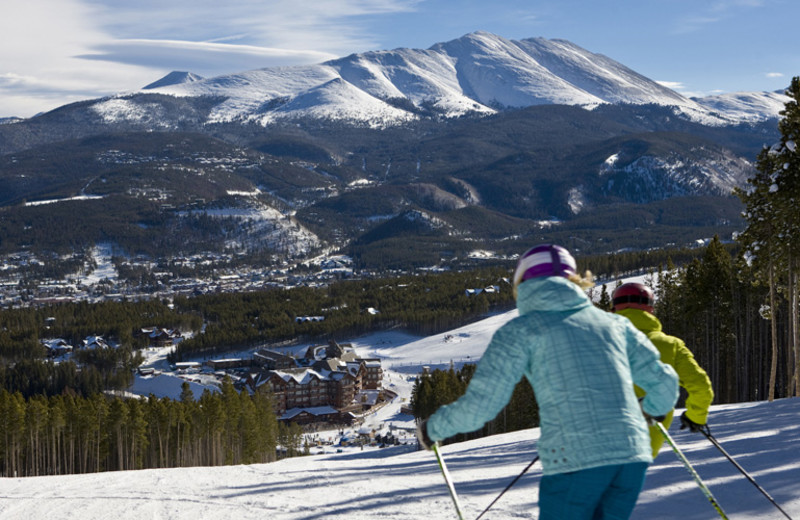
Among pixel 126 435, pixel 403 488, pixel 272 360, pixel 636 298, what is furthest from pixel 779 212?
pixel 272 360

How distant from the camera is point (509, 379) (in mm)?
3795

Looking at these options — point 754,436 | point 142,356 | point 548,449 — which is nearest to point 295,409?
point 142,356

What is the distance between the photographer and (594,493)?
369cm

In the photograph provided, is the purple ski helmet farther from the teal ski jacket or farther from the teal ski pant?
the teal ski pant

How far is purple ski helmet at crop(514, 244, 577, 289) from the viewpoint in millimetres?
3838

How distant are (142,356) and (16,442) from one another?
8156 cm

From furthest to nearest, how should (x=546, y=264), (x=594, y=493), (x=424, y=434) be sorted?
(x=424, y=434) < (x=546, y=264) < (x=594, y=493)

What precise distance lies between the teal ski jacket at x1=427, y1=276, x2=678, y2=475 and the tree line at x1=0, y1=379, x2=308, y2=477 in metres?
35.7

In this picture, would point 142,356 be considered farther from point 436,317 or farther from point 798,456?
point 798,456

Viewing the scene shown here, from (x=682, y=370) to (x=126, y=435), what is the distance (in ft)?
124

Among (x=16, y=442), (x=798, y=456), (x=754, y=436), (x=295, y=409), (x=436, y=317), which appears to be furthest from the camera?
(x=436, y=317)

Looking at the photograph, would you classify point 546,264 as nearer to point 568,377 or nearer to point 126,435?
point 568,377

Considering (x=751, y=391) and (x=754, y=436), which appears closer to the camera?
(x=754, y=436)

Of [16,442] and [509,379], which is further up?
[509,379]
